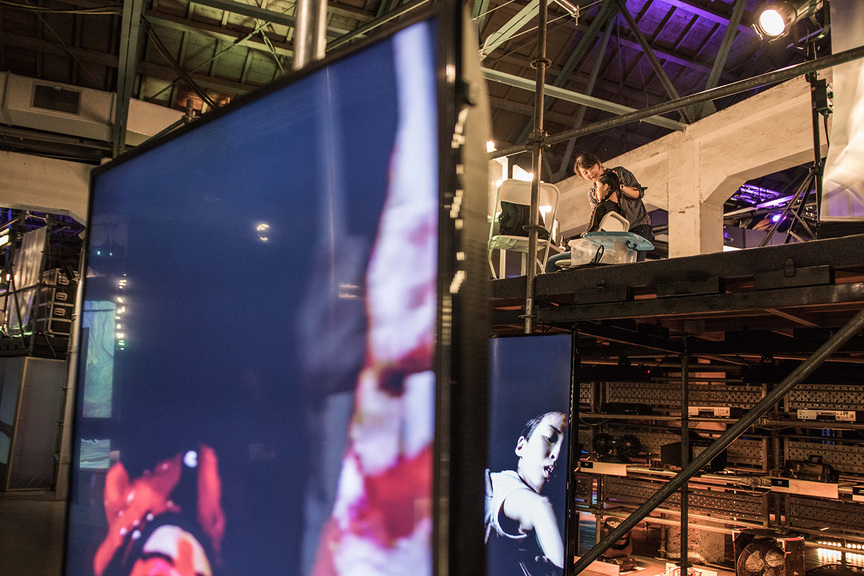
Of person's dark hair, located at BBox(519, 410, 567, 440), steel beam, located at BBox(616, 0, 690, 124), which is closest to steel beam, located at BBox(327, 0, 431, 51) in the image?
steel beam, located at BBox(616, 0, 690, 124)

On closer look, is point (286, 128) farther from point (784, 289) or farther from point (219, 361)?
point (784, 289)

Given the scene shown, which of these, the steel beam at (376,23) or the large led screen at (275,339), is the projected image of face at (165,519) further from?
the steel beam at (376,23)

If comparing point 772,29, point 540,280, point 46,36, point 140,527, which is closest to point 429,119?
point 140,527

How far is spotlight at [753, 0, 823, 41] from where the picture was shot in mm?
5817

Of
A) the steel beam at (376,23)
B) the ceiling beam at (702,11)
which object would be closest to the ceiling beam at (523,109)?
the ceiling beam at (702,11)

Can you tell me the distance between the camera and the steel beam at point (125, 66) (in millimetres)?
7949

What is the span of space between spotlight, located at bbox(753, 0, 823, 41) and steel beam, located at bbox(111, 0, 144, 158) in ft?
21.9

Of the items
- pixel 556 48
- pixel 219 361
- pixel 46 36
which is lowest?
pixel 219 361

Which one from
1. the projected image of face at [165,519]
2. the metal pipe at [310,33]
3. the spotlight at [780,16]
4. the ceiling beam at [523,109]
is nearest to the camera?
the projected image of face at [165,519]

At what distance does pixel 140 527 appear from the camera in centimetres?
138

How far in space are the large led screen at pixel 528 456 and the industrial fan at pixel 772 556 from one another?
11.9 ft

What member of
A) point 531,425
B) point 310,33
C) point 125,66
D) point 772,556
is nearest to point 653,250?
point 772,556

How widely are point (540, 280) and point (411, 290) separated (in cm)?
307

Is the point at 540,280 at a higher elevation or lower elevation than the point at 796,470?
higher
